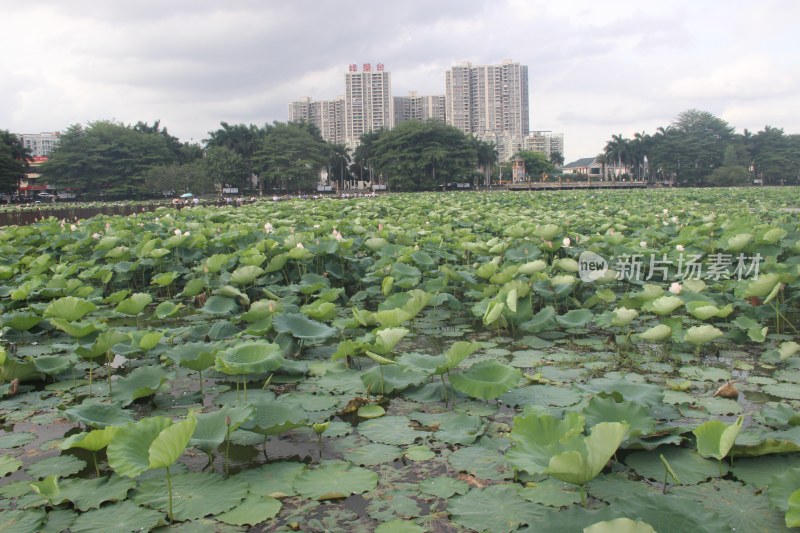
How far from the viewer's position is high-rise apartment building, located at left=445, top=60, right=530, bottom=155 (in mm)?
94188

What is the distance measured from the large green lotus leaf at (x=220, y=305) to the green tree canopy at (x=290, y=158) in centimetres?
3966

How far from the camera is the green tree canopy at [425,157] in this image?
43062mm

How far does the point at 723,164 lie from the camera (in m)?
48.1

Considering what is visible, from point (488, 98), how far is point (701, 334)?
326ft

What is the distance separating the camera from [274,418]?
6.12 feet

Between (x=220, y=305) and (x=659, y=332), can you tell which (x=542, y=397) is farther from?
(x=220, y=305)

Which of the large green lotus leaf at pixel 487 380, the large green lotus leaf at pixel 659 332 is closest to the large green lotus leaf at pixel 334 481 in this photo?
the large green lotus leaf at pixel 487 380

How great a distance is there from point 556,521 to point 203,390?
5.98 ft

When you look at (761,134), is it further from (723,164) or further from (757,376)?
(757,376)

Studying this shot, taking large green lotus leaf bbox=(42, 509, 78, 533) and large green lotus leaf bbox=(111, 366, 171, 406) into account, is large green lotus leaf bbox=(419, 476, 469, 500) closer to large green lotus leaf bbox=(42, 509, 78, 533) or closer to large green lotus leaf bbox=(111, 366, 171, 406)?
large green lotus leaf bbox=(42, 509, 78, 533)

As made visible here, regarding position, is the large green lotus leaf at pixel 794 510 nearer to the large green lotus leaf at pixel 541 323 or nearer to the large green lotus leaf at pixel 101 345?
the large green lotus leaf at pixel 541 323

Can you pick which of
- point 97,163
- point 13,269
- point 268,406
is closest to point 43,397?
point 268,406

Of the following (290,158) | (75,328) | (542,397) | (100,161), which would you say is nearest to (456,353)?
(542,397)

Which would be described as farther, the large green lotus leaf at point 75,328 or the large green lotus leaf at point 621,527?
the large green lotus leaf at point 75,328
